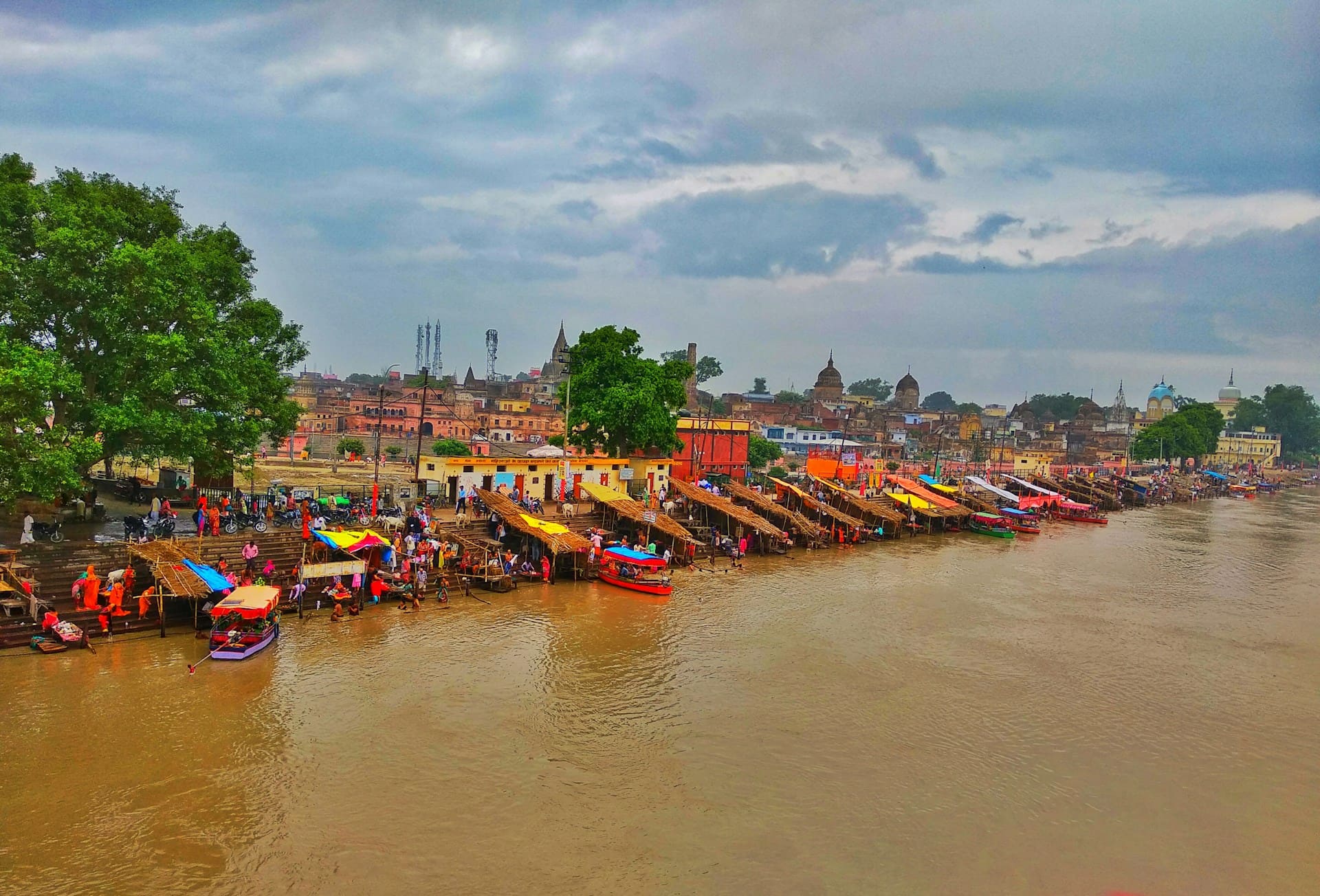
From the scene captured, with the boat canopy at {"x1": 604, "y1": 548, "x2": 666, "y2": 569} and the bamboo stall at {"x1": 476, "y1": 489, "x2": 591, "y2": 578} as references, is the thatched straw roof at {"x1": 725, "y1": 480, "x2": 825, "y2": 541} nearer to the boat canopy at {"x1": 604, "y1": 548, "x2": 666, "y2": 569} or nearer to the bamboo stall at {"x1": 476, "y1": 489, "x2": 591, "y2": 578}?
the boat canopy at {"x1": 604, "y1": 548, "x2": 666, "y2": 569}

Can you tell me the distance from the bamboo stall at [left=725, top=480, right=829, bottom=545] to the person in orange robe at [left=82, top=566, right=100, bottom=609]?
2443 centimetres

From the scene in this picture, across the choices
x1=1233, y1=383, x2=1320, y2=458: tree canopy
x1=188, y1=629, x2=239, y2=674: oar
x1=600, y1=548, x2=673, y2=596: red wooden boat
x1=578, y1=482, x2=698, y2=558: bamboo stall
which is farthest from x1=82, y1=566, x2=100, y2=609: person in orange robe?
x1=1233, y1=383, x2=1320, y2=458: tree canopy

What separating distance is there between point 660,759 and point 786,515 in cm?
2202

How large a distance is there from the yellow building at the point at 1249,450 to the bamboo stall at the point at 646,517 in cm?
11646

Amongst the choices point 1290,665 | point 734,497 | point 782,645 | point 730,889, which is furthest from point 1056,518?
point 730,889

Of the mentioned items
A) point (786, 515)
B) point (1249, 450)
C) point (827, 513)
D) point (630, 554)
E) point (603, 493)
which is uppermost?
point (1249, 450)

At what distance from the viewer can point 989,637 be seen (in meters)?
21.8

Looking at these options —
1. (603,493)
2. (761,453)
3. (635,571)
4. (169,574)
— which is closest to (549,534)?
(635,571)

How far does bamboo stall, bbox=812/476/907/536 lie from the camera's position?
39031 mm

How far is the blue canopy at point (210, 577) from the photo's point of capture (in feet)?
56.6

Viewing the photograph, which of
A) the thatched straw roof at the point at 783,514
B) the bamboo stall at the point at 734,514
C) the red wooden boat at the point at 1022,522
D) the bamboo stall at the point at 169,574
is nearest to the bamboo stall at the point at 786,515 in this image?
the thatched straw roof at the point at 783,514

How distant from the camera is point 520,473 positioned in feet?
102

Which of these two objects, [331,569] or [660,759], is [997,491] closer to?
[331,569]

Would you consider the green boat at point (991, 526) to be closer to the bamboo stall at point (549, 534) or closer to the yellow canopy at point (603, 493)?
the yellow canopy at point (603, 493)
